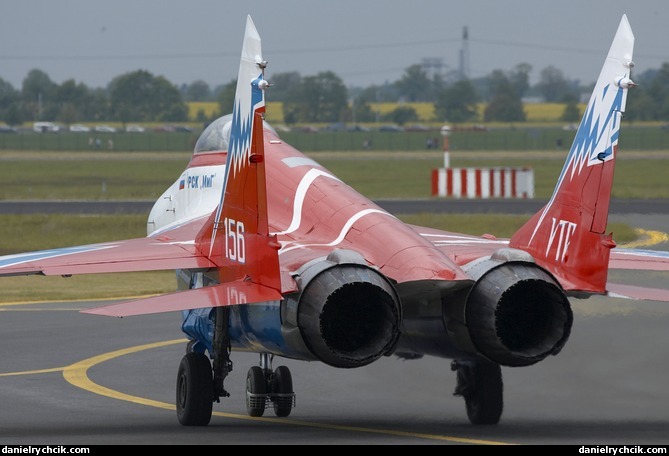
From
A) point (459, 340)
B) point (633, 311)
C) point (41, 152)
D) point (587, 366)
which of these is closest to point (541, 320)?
point (459, 340)

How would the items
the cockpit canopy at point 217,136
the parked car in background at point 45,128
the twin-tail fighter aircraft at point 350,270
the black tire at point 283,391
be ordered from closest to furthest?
the twin-tail fighter aircraft at point 350,270, the black tire at point 283,391, the cockpit canopy at point 217,136, the parked car in background at point 45,128

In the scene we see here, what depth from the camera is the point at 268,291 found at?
44.9 feet

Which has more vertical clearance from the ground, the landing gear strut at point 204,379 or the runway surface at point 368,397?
the landing gear strut at point 204,379

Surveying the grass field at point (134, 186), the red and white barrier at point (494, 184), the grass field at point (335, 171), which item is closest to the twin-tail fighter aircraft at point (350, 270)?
the grass field at point (134, 186)

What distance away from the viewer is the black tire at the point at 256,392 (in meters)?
16.3

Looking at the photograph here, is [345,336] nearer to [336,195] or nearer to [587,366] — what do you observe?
[336,195]

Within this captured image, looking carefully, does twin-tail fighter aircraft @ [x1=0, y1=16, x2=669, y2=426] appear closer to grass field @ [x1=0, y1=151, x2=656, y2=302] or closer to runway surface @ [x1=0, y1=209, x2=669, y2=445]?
runway surface @ [x1=0, y1=209, x2=669, y2=445]

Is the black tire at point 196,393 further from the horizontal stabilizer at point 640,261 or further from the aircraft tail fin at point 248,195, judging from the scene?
the horizontal stabilizer at point 640,261

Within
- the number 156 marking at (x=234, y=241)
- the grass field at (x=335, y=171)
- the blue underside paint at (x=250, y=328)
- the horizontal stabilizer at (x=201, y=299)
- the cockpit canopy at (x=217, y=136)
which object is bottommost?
the grass field at (x=335, y=171)

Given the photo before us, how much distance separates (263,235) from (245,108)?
1.43m

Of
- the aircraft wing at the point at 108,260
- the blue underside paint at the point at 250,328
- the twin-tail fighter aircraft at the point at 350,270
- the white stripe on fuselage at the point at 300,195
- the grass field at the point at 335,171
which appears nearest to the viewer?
the twin-tail fighter aircraft at the point at 350,270

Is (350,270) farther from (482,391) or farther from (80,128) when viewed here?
(80,128)

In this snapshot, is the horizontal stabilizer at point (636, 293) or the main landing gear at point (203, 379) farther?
the main landing gear at point (203, 379)

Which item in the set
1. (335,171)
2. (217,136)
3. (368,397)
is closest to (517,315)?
(368,397)
